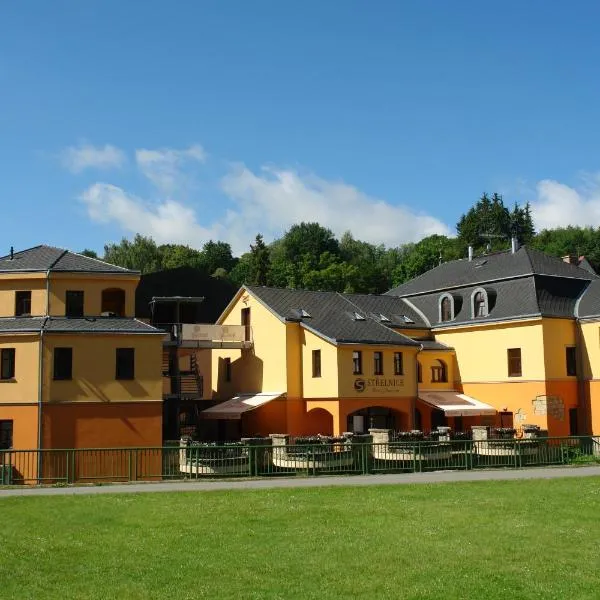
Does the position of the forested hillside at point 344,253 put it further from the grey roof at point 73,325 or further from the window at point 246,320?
the grey roof at point 73,325

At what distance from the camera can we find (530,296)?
45.4 meters

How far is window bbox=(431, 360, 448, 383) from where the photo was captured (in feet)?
163

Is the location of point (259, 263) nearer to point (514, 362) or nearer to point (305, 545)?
point (514, 362)

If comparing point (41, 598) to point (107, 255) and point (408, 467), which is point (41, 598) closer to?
point (408, 467)

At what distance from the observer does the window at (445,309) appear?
50372 millimetres

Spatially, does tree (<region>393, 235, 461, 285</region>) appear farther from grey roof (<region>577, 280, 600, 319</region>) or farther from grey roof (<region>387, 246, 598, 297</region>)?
grey roof (<region>577, 280, 600, 319</region>)

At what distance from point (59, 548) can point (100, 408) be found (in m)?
23.0

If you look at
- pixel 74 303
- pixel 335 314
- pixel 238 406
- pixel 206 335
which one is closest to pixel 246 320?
pixel 206 335

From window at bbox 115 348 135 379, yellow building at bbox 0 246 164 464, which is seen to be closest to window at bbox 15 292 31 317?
yellow building at bbox 0 246 164 464

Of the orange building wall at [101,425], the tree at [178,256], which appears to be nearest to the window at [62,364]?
the orange building wall at [101,425]

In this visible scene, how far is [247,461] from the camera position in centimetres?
2833

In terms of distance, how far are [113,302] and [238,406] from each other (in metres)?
9.15

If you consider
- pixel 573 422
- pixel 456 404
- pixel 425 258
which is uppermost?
pixel 425 258

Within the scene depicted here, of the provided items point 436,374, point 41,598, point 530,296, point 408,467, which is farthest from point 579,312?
point 41,598
